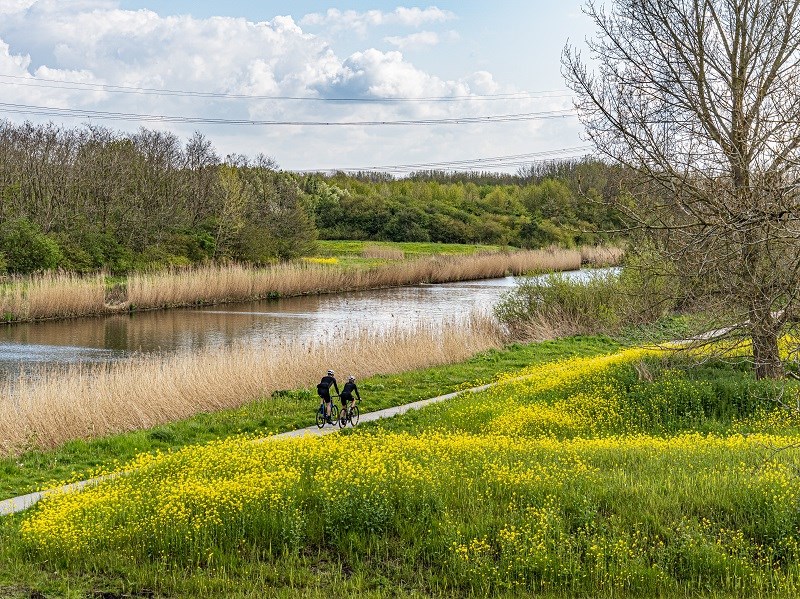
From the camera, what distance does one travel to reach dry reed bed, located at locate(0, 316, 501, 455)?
51.2 ft

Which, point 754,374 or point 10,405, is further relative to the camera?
point 754,374

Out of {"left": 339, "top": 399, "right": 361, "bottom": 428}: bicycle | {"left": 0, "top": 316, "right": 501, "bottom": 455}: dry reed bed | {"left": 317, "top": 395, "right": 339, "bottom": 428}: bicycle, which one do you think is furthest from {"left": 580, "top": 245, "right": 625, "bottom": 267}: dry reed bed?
{"left": 317, "top": 395, "right": 339, "bottom": 428}: bicycle

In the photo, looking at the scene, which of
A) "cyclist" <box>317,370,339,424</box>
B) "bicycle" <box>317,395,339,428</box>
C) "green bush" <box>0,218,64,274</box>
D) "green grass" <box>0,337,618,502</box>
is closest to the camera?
"green grass" <box>0,337,618,502</box>

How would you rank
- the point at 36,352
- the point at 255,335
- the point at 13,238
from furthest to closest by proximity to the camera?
the point at 13,238
the point at 255,335
the point at 36,352

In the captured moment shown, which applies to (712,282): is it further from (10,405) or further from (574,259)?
(574,259)

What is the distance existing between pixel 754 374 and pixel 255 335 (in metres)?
21.7

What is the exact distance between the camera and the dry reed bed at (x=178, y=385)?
615 inches

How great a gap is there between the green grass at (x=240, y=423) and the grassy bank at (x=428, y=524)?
1936 mm

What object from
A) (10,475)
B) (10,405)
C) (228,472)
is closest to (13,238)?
(10,405)

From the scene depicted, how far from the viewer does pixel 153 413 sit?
57.0 feet

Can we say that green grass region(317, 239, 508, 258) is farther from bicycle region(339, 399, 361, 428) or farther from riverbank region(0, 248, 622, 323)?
bicycle region(339, 399, 361, 428)

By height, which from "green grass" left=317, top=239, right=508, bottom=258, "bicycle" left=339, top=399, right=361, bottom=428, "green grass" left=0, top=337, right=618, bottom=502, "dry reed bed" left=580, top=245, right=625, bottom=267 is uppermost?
"green grass" left=317, top=239, right=508, bottom=258

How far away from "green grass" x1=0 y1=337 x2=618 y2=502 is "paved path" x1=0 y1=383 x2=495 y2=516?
1.11 ft

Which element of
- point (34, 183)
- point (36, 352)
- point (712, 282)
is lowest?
point (36, 352)
